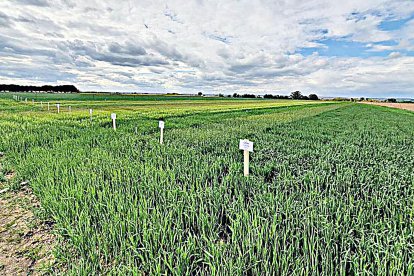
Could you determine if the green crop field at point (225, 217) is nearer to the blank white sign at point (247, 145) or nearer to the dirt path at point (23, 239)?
the dirt path at point (23, 239)

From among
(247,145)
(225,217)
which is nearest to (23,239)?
(225,217)

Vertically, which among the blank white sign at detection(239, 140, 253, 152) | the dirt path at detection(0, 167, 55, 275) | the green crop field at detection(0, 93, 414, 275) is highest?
the blank white sign at detection(239, 140, 253, 152)

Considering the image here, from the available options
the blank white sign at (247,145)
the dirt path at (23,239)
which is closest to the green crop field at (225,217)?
the dirt path at (23,239)

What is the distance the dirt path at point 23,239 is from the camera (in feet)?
9.17

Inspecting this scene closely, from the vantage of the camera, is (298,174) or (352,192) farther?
(298,174)

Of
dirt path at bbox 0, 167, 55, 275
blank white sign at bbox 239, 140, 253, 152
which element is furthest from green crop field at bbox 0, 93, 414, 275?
blank white sign at bbox 239, 140, 253, 152

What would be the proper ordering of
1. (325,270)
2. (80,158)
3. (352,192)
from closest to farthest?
1. (325,270)
2. (352,192)
3. (80,158)

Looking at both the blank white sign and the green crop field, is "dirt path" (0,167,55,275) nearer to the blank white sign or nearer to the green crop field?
the green crop field

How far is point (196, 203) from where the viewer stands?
3828 millimetres

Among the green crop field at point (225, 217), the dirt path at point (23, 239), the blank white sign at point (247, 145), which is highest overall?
the blank white sign at point (247, 145)

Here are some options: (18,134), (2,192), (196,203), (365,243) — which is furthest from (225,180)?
(18,134)

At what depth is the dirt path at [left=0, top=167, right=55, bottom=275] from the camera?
2796 mm

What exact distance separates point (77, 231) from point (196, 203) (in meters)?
1.63

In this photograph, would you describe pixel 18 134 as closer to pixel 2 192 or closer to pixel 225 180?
pixel 2 192
